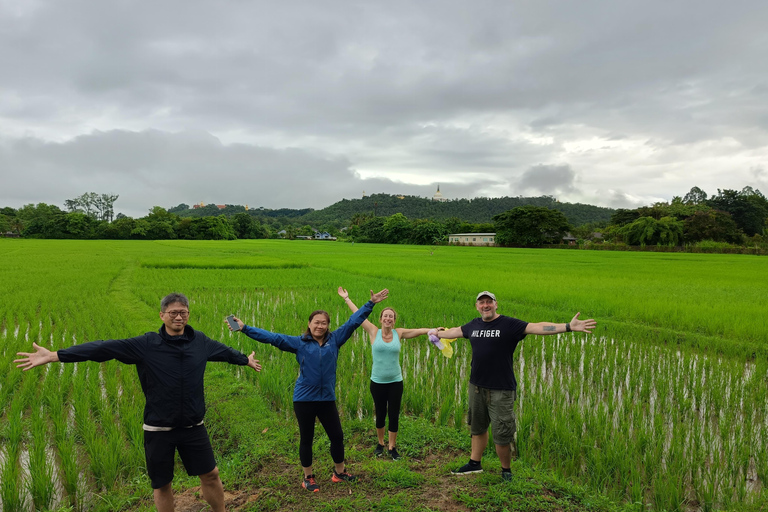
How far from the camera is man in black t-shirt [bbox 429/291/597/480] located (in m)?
3.37

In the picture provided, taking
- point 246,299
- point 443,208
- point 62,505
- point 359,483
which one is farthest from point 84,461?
point 443,208

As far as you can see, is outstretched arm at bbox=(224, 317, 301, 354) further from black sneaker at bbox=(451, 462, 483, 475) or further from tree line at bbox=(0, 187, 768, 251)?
tree line at bbox=(0, 187, 768, 251)

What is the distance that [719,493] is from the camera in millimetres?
3367

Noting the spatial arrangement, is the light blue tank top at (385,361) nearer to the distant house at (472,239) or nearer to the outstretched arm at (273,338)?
the outstretched arm at (273,338)

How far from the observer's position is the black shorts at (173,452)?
8.90ft

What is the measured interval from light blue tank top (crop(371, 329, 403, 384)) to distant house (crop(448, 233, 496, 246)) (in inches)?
2465

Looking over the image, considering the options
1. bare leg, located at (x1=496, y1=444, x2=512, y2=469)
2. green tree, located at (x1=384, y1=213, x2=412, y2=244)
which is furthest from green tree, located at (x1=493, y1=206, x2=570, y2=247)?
bare leg, located at (x1=496, y1=444, x2=512, y2=469)

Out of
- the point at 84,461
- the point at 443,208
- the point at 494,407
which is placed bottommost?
the point at 84,461

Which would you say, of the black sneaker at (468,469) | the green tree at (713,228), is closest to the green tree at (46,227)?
the black sneaker at (468,469)

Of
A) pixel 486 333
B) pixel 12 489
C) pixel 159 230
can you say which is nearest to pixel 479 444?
pixel 486 333

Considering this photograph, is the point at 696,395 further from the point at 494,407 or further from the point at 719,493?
the point at 494,407

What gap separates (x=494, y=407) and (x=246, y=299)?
10.8 m

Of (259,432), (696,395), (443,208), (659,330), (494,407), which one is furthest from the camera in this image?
(443,208)

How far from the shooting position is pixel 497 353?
134 inches
